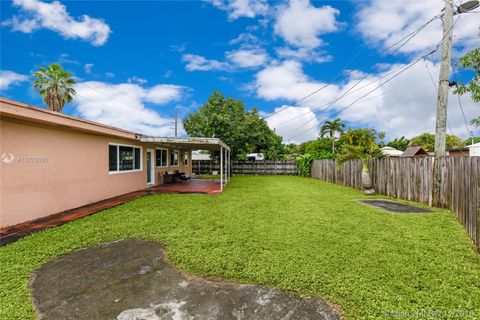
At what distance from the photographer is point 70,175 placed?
264 inches

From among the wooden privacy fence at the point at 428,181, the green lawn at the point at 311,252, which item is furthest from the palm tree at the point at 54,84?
the wooden privacy fence at the point at 428,181

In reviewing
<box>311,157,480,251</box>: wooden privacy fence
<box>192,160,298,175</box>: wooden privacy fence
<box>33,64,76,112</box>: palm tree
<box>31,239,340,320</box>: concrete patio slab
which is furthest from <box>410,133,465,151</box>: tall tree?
<box>33,64,76,112</box>: palm tree

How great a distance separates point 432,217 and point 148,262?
6741 millimetres

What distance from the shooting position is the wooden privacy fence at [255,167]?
21516 mm

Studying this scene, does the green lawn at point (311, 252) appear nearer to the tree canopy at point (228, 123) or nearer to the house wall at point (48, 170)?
the house wall at point (48, 170)

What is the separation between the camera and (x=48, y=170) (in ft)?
19.6

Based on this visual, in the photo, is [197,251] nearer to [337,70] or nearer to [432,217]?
[432,217]

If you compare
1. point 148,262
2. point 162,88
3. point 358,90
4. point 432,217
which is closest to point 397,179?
point 432,217

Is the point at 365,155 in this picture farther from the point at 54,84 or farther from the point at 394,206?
the point at 54,84

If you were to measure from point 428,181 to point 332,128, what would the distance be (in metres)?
22.6

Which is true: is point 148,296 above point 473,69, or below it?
below

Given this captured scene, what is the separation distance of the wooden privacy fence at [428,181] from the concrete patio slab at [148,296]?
3.73 m

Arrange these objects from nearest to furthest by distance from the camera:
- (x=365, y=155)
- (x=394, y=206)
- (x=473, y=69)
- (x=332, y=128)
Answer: (x=473, y=69) < (x=394, y=206) < (x=365, y=155) < (x=332, y=128)

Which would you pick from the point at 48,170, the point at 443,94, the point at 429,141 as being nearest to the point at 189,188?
the point at 48,170
